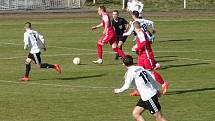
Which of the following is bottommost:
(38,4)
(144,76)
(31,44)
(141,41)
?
(38,4)

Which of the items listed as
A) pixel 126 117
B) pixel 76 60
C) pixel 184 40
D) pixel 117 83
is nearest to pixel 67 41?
pixel 184 40

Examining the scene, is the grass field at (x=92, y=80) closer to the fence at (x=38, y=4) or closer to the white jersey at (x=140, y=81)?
the white jersey at (x=140, y=81)

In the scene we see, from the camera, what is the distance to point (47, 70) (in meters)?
26.5

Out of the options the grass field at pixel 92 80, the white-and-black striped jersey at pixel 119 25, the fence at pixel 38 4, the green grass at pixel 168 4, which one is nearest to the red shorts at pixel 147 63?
the grass field at pixel 92 80

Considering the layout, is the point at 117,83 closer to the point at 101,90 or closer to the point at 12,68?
the point at 101,90

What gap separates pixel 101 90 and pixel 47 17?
34.4 meters

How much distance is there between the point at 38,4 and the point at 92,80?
125 feet

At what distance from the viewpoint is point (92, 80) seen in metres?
23.6

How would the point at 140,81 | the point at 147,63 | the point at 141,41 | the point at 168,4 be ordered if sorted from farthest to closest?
1. the point at 168,4
2. the point at 147,63
3. the point at 141,41
4. the point at 140,81

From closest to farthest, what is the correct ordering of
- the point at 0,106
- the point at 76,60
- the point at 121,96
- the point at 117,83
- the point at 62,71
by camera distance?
the point at 0,106
the point at 121,96
the point at 117,83
the point at 62,71
the point at 76,60

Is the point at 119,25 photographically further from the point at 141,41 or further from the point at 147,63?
the point at 141,41

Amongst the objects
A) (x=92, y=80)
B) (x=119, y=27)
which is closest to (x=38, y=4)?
(x=119, y=27)

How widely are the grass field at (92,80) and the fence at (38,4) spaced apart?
16.0 m

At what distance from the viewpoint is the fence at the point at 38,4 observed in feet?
196
